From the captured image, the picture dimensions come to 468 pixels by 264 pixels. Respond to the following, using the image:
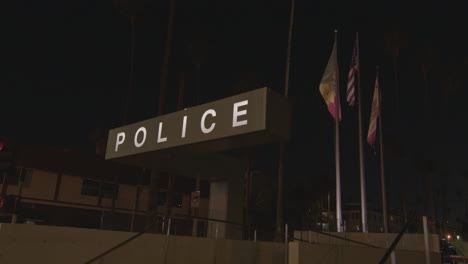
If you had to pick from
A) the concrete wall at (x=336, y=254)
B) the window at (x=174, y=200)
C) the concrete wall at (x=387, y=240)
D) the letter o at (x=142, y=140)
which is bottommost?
the concrete wall at (x=336, y=254)

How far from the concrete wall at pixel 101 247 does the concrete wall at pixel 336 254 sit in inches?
94.5

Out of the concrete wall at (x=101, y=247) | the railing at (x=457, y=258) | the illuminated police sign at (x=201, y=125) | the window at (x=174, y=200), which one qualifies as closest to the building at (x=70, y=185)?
the window at (x=174, y=200)

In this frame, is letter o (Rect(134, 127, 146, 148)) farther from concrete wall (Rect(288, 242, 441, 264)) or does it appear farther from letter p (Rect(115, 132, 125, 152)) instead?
concrete wall (Rect(288, 242, 441, 264))

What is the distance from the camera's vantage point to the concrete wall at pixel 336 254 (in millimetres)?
8758

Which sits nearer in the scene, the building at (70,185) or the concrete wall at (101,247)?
the concrete wall at (101,247)

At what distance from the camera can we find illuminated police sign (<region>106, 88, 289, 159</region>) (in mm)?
7004

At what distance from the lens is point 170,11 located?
62.6 ft

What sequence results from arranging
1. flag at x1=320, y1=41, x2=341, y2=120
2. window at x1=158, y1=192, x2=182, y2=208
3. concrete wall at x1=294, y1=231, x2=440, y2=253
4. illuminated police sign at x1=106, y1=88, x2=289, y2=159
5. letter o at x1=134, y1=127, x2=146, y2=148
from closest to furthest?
illuminated police sign at x1=106, y1=88, x2=289, y2=159 → letter o at x1=134, y1=127, x2=146, y2=148 → concrete wall at x1=294, y1=231, x2=440, y2=253 → flag at x1=320, y1=41, x2=341, y2=120 → window at x1=158, y1=192, x2=182, y2=208

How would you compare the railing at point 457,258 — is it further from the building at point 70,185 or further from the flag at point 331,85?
the building at point 70,185

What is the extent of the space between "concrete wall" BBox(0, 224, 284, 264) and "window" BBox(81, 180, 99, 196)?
23241mm

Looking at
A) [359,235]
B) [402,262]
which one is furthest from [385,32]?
[402,262]

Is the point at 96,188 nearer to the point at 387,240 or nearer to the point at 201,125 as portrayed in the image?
the point at 387,240

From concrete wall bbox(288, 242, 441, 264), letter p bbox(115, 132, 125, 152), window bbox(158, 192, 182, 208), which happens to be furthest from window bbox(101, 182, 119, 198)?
concrete wall bbox(288, 242, 441, 264)

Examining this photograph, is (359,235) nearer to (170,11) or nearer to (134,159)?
(134,159)
